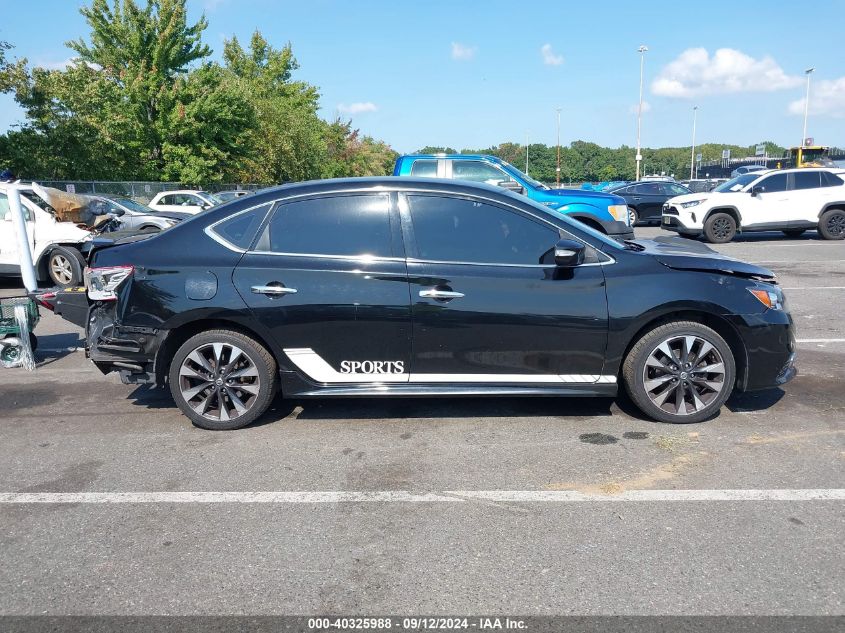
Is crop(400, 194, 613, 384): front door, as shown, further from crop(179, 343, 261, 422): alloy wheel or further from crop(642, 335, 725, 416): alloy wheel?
crop(179, 343, 261, 422): alloy wheel

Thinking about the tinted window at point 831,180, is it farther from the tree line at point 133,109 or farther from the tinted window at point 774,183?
the tree line at point 133,109

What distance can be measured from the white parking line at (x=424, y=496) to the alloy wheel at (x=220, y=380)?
983 millimetres

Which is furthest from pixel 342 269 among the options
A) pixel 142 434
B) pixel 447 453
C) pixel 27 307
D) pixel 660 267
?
pixel 27 307

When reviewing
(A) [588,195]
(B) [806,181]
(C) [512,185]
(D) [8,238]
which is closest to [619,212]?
(A) [588,195]

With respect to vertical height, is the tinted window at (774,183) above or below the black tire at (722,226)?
above

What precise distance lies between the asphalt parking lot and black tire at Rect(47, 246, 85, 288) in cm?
596

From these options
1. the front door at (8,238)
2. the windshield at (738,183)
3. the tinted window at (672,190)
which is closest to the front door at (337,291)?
the front door at (8,238)

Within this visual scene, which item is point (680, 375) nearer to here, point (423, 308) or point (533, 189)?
point (423, 308)

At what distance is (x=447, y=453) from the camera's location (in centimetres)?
425

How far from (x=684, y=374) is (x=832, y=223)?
1521cm

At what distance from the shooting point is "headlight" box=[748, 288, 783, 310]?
182 inches

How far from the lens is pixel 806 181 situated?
1675 centimetres

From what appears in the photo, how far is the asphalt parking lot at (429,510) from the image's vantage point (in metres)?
2.81

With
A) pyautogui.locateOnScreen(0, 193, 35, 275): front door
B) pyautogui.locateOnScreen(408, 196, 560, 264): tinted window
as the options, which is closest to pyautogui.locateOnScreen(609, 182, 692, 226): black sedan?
pyautogui.locateOnScreen(0, 193, 35, 275): front door
